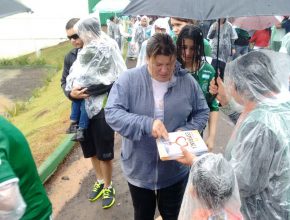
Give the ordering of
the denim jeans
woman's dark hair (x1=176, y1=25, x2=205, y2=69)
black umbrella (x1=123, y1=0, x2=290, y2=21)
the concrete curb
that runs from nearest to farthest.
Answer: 1. black umbrella (x1=123, y1=0, x2=290, y2=21)
2. the denim jeans
3. woman's dark hair (x1=176, y1=25, x2=205, y2=69)
4. the concrete curb

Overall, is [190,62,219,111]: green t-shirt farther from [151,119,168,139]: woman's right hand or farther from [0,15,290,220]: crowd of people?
[151,119,168,139]: woman's right hand

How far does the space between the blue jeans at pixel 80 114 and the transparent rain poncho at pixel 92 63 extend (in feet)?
0.16

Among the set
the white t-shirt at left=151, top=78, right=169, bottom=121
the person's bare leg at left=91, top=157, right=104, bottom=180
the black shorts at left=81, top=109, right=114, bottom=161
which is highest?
the white t-shirt at left=151, top=78, right=169, bottom=121

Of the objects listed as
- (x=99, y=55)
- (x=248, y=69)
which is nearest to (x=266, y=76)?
(x=248, y=69)

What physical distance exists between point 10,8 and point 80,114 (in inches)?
51.3

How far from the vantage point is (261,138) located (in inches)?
65.8

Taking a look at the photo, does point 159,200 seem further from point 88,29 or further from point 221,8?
point 88,29

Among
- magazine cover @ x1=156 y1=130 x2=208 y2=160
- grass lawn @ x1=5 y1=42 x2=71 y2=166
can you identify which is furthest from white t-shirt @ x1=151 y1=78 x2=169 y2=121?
grass lawn @ x1=5 y1=42 x2=71 y2=166

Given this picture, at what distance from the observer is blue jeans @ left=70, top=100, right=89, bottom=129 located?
10.4ft

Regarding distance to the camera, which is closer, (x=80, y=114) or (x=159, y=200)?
(x=159, y=200)

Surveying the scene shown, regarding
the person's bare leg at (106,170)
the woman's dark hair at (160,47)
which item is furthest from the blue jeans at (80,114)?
the woman's dark hair at (160,47)

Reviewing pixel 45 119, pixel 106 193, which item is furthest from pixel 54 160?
pixel 45 119

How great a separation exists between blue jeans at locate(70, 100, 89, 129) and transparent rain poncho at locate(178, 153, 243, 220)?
5.69 ft

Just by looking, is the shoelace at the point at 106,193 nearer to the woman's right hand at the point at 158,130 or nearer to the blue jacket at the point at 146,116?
the blue jacket at the point at 146,116
